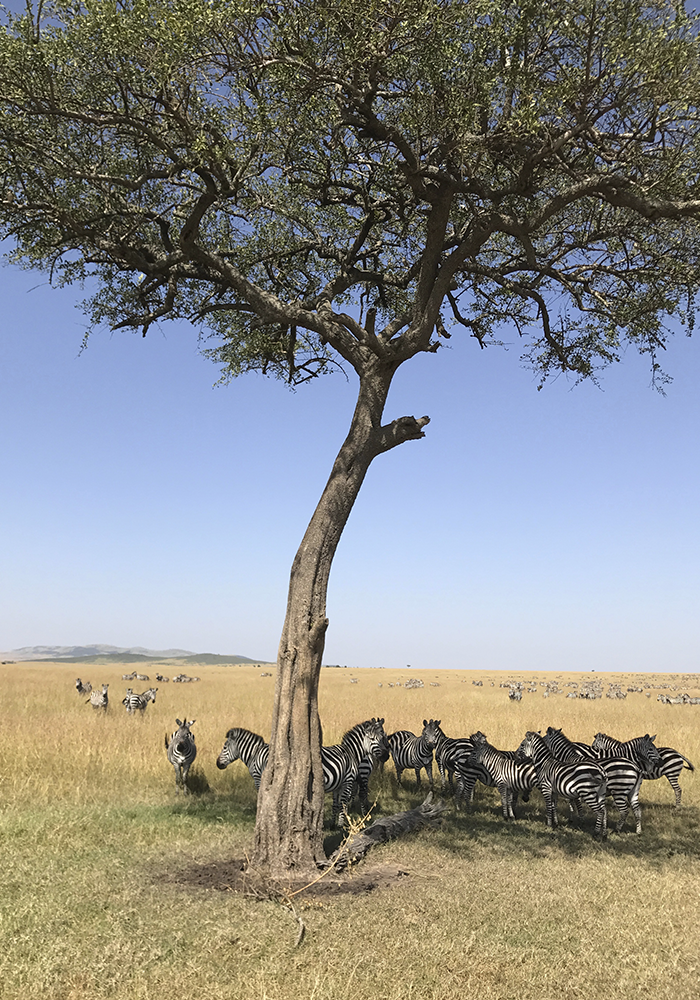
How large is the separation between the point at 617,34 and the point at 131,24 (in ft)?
21.5

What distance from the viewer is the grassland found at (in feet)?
20.0

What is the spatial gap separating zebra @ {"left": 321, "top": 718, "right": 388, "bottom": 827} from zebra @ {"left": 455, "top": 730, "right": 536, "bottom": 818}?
1.55 meters

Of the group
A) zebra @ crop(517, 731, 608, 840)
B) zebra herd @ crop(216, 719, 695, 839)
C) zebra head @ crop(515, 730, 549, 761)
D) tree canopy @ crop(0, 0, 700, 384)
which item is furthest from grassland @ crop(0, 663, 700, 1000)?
tree canopy @ crop(0, 0, 700, 384)

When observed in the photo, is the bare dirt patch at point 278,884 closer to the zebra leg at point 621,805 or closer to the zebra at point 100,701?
the zebra leg at point 621,805

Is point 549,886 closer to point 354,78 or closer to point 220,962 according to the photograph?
point 220,962

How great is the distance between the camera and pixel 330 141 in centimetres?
1180

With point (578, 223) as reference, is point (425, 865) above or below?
below

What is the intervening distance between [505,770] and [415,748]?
2126 mm

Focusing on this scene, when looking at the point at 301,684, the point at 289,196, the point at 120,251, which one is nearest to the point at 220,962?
the point at 301,684

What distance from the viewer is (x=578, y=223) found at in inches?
532

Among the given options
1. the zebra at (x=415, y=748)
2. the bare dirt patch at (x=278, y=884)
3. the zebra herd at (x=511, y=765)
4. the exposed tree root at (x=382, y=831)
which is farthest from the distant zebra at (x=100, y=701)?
the bare dirt patch at (x=278, y=884)

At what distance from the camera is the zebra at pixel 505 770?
12492 millimetres

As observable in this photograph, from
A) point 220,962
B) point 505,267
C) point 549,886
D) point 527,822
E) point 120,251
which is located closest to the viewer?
point 220,962

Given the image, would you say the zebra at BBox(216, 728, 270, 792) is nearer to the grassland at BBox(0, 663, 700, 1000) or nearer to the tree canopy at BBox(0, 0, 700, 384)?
the grassland at BBox(0, 663, 700, 1000)
